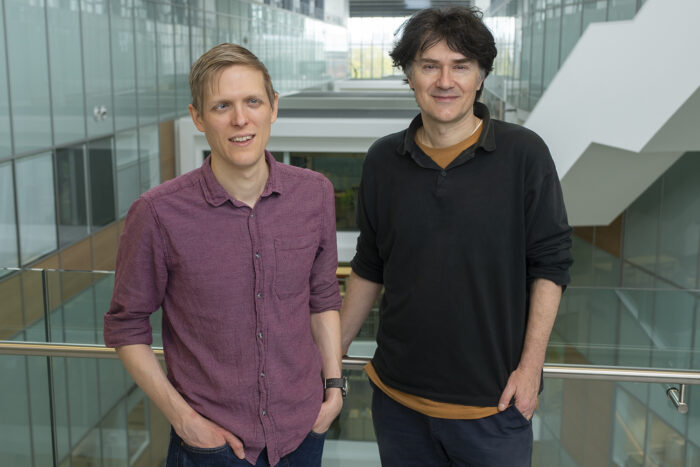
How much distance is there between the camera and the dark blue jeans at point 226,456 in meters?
1.85

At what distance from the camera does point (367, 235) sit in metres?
2.35

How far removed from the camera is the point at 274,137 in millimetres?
16328

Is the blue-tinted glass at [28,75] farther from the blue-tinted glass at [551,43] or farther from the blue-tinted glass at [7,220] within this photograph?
the blue-tinted glass at [551,43]

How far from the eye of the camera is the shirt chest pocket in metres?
1.86

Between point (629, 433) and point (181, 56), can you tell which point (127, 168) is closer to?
point (181, 56)

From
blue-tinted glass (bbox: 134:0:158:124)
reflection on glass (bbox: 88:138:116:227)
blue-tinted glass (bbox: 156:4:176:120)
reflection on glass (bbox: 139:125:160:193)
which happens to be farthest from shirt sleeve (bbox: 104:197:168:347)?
blue-tinted glass (bbox: 156:4:176:120)

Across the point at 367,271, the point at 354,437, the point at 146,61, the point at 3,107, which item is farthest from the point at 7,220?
the point at 367,271

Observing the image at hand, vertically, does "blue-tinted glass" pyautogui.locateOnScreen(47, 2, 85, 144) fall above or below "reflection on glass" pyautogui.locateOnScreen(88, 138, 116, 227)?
above

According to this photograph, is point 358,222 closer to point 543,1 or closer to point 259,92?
point 259,92

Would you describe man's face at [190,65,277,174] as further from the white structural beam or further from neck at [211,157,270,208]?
the white structural beam

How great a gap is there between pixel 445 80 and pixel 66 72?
1141 cm

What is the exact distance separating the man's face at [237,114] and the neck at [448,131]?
61 centimetres

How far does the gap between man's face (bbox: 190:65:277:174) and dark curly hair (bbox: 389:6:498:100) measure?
0.57 m

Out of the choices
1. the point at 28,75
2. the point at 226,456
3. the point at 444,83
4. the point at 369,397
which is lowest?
the point at 369,397
